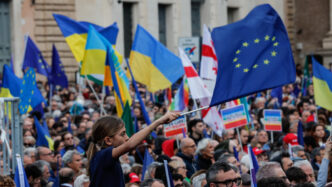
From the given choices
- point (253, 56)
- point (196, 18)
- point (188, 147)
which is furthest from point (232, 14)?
point (253, 56)

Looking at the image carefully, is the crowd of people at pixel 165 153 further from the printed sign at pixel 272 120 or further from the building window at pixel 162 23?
the building window at pixel 162 23

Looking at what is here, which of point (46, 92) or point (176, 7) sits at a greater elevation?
point (176, 7)

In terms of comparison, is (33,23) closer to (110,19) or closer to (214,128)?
(110,19)

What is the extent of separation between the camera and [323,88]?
13.5 metres

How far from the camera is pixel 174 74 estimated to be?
1366 cm

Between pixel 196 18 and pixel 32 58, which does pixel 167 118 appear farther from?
pixel 196 18

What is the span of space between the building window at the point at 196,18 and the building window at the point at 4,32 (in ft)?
27.4

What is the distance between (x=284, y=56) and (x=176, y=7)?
22.9 meters

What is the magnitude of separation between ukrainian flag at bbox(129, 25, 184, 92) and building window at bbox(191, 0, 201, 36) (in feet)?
56.2

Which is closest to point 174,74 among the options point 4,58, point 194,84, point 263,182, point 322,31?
point 194,84

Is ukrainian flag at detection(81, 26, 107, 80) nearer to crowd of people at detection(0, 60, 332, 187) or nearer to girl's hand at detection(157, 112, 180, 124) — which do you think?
crowd of people at detection(0, 60, 332, 187)

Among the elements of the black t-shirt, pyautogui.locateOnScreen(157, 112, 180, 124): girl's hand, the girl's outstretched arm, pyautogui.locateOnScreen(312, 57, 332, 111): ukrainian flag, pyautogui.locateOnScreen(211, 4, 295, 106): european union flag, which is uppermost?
pyautogui.locateOnScreen(211, 4, 295, 106): european union flag

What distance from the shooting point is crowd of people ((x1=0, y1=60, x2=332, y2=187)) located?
5.30m

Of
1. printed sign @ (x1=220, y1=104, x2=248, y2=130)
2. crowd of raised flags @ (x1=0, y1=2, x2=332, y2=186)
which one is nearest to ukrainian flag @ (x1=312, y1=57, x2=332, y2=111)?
crowd of raised flags @ (x1=0, y1=2, x2=332, y2=186)
